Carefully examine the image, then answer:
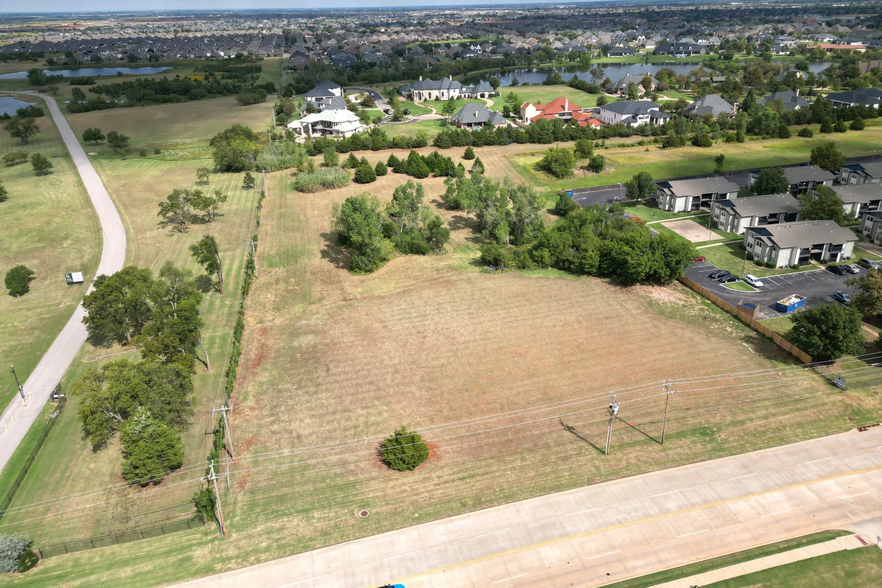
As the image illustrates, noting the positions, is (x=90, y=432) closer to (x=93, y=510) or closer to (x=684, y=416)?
(x=93, y=510)

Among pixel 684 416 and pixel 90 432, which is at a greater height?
pixel 90 432

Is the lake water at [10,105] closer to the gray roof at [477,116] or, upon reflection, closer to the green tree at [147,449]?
the gray roof at [477,116]

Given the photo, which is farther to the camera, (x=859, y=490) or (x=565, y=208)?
(x=565, y=208)

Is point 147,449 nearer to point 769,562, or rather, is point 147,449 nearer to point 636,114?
point 769,562

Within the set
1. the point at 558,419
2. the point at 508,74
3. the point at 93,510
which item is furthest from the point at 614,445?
the point at 508,74

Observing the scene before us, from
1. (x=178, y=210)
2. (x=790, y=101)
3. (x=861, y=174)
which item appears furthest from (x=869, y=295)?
(x=790, y=101)

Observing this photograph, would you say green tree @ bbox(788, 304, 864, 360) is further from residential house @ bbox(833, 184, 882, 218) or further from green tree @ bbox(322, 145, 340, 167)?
green tree @ bbox(322, 145, 340, 167)

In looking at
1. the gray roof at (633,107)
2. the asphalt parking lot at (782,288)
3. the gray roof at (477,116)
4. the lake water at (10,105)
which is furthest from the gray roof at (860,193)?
the lake water at (10,105)
